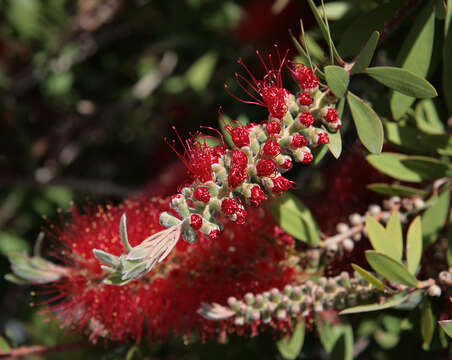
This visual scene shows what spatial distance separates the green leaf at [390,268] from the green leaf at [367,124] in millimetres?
234

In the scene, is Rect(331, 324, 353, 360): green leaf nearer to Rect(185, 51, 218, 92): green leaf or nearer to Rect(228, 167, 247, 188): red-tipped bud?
Rect(228, 167, 247, 188): red-tipped bud

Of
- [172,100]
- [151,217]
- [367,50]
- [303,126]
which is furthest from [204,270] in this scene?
[172,100]

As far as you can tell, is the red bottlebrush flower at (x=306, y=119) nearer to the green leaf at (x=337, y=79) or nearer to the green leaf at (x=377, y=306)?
the green leaf at (x=337, y=79)

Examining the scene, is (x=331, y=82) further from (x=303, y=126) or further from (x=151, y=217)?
(x=151, y=217)

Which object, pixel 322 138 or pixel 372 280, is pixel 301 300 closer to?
pixel 372 280

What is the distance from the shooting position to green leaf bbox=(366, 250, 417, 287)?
1000 millimetres

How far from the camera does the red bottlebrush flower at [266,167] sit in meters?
0.86

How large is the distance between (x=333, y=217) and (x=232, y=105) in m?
0.74

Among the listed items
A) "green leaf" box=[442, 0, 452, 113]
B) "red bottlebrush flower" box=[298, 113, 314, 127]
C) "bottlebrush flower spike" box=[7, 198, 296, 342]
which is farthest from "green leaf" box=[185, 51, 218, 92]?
"red bottlebrush flower" box=[298, 113, 314, 127]

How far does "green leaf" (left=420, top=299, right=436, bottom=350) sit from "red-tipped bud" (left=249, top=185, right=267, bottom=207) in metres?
0.60

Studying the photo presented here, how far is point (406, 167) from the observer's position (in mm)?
1192

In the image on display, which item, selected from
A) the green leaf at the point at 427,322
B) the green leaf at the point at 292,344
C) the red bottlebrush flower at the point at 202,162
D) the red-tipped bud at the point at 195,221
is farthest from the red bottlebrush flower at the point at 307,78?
the green leaf at the point at 292,344

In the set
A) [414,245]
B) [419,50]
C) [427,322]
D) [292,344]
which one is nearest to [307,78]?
[419,50]

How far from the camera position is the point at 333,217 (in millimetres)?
1370
